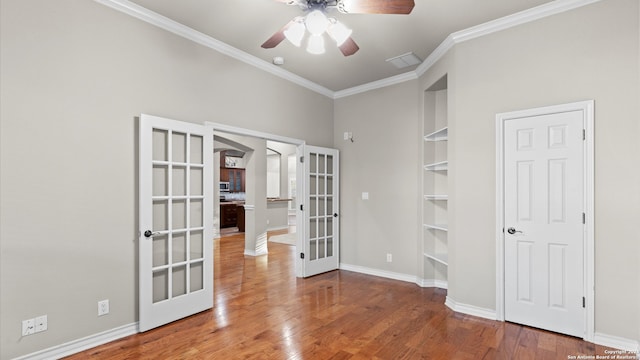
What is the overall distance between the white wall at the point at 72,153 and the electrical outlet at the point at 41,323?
0.04 metres

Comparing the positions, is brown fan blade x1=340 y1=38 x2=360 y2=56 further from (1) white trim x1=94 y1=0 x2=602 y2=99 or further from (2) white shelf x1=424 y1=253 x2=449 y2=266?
(2) white shelf x1=424 y1=253 x2=449 y2=266

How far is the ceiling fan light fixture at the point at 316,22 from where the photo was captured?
2.35 m

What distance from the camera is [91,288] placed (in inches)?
107

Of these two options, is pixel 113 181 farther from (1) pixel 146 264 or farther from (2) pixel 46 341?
(2) pixel 46 341

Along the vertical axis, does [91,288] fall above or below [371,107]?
below

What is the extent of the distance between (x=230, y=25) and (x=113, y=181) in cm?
195

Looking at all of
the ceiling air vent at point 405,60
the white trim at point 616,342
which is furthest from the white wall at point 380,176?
the white trim at point 616,342

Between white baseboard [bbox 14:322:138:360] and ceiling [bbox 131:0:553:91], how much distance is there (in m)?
3.02

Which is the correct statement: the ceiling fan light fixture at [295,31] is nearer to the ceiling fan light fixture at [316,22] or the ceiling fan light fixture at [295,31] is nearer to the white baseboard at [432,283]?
the ceiling fan light fixture at [316,22]

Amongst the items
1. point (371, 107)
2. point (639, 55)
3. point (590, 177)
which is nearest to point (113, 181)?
point (371, 107)

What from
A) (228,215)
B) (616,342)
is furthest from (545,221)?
(228,215)

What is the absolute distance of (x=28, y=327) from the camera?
94.4 inches

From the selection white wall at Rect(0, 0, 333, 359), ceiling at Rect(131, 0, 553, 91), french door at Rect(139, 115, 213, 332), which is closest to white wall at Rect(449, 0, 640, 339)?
ceiling at Rect(131, 0, 553, 91)

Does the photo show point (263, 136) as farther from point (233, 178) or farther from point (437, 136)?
point (233, 178)
